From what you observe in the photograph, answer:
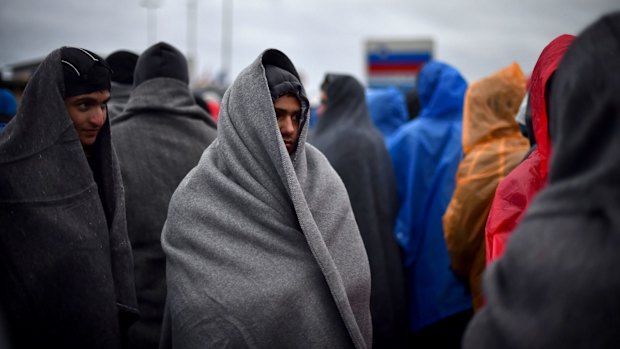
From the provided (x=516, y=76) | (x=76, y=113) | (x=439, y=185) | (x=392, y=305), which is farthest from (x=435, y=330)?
(x=76, y=113)

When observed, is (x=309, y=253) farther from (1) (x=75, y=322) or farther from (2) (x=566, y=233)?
(2) (x=566, y=233)

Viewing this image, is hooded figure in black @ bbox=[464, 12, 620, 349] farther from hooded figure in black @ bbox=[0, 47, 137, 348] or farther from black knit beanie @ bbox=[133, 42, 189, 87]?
black knit beanie @ bbox=[133, 42, 189, 87]

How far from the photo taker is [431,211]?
4520 millimetres

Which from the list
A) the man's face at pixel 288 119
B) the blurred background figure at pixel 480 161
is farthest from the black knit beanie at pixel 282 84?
the blurred background figure at pixel 480 161

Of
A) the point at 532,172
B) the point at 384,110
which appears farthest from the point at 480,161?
the point at 384,110

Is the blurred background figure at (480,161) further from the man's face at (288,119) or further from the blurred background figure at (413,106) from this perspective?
the blurred background figure at (413,106)

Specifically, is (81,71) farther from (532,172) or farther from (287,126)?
(532,172)

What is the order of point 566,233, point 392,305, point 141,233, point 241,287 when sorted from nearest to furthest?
point 566,233
point 241,287
point 141,233
point 392,305

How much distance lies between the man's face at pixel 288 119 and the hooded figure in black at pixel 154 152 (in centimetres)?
95

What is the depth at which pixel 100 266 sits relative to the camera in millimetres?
2295

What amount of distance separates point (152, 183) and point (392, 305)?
2182mm

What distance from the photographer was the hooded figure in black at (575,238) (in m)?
0.98

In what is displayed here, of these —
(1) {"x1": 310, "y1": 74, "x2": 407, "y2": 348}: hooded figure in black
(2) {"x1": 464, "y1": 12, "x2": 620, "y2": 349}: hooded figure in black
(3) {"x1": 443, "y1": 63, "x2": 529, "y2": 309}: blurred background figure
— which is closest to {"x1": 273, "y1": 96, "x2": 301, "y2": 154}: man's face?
(3) {"x1": 443, "y1": 63, "x2": 529, "y2": 309}: blurred background figure

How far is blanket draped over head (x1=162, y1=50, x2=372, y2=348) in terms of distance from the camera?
2279 mm
